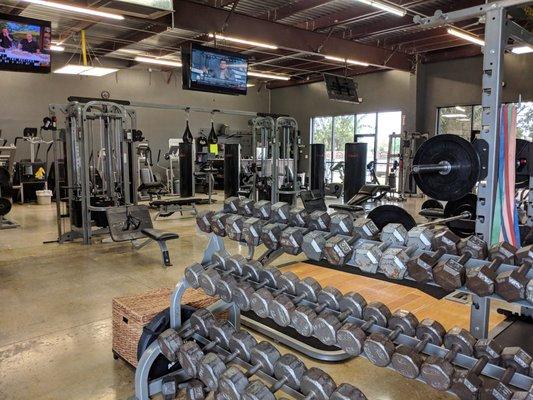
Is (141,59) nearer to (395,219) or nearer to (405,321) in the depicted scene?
(395,219)

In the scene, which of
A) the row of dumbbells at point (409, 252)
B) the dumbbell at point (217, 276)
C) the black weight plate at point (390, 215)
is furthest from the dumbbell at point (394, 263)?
the black weight plate at point (390, 215)

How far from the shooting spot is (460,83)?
432 inches

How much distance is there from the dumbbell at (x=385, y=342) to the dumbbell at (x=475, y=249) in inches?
13.9

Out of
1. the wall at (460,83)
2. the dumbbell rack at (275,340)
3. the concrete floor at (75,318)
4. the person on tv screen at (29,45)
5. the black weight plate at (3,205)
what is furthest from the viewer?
the wall at (460,83)

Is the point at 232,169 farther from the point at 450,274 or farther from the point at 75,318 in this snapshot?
the point at 450,274

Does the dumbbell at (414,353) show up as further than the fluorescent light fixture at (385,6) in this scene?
No

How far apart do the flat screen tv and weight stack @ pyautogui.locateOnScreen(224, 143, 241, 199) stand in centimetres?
244

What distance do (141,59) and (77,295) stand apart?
8.59 meters

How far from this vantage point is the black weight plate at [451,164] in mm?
2043

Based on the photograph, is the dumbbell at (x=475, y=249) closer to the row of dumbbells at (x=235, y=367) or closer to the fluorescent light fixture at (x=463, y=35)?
the row of dumbbells at (x=235, y=367)

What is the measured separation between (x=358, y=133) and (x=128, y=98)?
7.02 metres

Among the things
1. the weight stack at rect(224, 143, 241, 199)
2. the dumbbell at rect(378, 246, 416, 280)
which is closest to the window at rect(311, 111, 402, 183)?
the weight stack at rect(224, 143, 241, 199)

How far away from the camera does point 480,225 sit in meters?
2.05

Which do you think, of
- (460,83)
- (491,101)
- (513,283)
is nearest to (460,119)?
(460,83)
